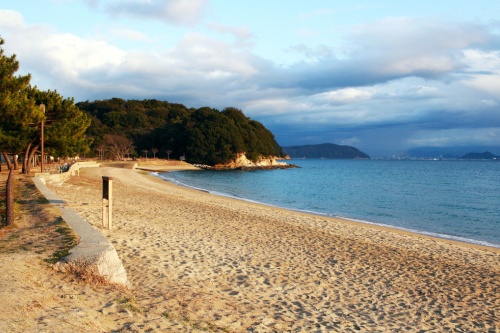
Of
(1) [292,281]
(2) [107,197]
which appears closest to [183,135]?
(2) [107,197]

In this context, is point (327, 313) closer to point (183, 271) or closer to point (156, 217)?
point (183, 271)

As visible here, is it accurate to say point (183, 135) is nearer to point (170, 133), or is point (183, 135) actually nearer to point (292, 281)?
point (170, 133)

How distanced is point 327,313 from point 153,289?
2784 millimetres

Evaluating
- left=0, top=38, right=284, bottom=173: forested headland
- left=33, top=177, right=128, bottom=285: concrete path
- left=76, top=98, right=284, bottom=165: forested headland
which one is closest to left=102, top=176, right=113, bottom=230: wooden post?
left=33, top=177, right=128, bottom=285: concrete path

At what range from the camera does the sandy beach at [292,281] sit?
19.1 feet

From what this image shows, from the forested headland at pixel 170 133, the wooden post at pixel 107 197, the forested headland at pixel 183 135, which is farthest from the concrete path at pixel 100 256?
the forested headland at pixel 183 135

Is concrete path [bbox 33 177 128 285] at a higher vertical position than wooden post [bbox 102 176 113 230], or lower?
lower

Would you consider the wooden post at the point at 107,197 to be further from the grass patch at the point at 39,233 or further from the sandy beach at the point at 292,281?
the grass patch at the point at 39,233

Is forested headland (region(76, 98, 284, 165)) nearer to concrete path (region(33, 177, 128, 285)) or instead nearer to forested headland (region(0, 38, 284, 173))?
forested headland (region(0, 38, 284, 173))

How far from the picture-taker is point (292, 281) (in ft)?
26.2

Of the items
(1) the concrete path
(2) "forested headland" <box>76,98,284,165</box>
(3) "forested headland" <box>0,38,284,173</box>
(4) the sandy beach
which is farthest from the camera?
(2) "forested headland" <box>76,98,284,165</box>

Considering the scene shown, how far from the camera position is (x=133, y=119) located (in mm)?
121438

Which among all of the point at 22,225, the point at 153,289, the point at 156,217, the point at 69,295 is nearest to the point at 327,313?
the point at 153,289

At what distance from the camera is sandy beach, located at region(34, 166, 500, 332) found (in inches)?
229
